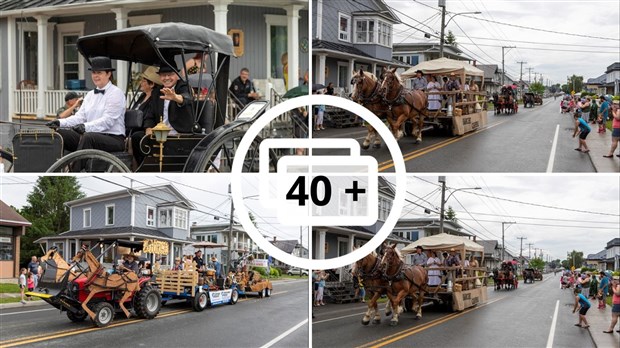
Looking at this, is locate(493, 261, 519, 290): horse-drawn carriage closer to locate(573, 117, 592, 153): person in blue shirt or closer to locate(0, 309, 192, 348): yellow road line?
locate(573, 117, 592, 153): person in blue shirt

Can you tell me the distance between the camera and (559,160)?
22.4ft

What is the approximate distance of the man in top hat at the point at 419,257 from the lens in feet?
24.6

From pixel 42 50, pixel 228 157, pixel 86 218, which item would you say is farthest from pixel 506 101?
pixel 42 50

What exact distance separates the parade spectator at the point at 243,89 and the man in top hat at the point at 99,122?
253cm

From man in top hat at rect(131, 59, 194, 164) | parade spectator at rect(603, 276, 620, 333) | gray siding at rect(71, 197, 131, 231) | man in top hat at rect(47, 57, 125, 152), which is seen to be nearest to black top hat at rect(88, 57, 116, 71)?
man in top hat at rect(47, 57, 125, 152)

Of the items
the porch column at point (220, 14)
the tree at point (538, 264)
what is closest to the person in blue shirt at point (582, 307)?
the tree at point (538, 264)

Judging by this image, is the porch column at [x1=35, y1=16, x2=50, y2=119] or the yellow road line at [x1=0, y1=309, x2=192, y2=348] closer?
the yellow road line at [x1=0, y1=309, x2=192, y2=348]

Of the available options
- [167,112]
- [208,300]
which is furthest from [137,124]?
[208,300]

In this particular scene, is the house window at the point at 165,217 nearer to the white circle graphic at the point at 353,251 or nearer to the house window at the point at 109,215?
the house window at the point at 109,215

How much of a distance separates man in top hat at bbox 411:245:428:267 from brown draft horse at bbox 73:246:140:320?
2.71 m

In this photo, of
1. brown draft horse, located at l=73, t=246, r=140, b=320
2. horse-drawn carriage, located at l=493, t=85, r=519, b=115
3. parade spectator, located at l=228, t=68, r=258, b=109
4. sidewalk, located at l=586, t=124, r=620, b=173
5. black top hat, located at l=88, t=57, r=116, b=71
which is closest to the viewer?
sidewalk, located at l=586, t=124, r=620, b=173

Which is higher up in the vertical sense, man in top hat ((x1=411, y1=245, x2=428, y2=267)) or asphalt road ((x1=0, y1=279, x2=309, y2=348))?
man in top hat ((x1=411, y1=245, x2=428, y2=267))

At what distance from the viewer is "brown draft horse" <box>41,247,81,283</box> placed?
23.6ft

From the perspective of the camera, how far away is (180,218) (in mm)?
7234
